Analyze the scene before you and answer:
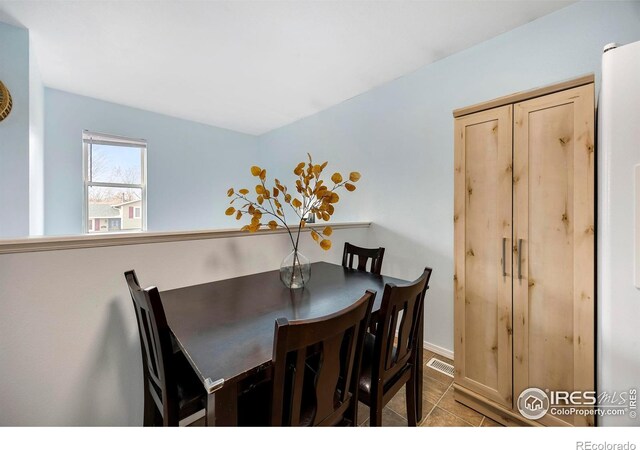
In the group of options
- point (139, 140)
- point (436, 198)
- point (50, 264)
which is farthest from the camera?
point (139, 140)

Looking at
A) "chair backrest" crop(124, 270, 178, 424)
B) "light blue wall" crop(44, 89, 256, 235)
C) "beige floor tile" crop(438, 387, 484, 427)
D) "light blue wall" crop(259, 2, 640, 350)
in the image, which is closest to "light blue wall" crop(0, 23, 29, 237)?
"light blue wall" crop(44, 89, 256, 235)

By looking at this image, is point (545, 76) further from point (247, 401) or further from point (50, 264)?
point (50, 264)

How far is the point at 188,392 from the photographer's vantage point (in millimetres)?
1090

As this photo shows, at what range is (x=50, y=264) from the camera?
1195mm

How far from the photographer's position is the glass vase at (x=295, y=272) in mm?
1590

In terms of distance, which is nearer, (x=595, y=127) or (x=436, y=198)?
(x=595, y=127)

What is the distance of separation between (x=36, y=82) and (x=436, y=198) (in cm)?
388

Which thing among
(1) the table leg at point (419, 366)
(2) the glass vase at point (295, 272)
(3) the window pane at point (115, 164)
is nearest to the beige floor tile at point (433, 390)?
(1) the table leg at point (419, 366)

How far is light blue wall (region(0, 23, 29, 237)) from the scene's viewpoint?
6.54 ft

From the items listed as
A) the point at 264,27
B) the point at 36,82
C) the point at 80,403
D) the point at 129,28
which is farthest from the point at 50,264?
the point at 36,82

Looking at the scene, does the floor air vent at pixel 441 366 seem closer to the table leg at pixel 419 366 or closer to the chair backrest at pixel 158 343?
the table leg at pixel 419 366

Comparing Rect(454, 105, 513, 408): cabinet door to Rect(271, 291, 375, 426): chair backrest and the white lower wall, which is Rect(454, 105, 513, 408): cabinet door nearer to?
Rect(271, 291, 375, 426): chair backrest

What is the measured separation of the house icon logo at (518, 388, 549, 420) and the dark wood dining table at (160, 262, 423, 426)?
1.83 ft

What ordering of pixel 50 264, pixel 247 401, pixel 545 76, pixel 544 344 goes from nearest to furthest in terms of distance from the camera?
pixel 247 401 < pixel 50 264 < pixel 544 344 < pixel 545 76
